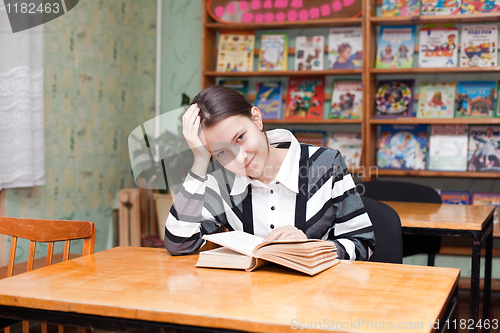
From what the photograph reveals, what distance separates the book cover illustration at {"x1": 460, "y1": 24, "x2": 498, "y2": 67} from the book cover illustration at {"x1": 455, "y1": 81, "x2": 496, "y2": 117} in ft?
0.45

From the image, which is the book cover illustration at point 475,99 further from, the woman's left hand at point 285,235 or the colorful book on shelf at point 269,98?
the woman's left hand at point 285,235

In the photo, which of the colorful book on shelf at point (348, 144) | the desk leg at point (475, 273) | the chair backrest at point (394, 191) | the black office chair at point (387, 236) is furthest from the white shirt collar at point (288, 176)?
the colorful book on shelf at point (348, 144)

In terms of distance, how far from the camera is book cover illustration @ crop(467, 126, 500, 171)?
125 inches

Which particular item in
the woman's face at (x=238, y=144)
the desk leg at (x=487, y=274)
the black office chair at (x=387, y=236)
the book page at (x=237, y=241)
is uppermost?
the woman's face at (x=238, y=144)

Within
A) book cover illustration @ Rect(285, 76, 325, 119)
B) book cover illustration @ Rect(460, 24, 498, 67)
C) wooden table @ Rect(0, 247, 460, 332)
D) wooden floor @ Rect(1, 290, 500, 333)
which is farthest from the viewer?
book cover illustration @ Rect(285, 76, 325, 119)

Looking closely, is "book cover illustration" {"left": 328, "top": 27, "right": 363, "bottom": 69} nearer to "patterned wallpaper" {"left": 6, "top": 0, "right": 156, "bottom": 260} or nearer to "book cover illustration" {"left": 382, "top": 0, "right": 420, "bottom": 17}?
"book cover illustration" {"left": 382, "top": 0, "right": 420, "bottom": 17}

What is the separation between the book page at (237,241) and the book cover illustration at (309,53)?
2.47m

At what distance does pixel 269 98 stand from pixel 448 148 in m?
1.29

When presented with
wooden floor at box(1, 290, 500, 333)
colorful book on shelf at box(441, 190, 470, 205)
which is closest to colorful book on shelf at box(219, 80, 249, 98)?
colorful book on shelf at box(441, 190, 470, 205)

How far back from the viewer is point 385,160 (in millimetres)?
3348

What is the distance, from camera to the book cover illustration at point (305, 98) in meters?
3.52

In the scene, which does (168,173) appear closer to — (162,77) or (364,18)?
(364,18)

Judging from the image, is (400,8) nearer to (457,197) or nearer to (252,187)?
(457,197)

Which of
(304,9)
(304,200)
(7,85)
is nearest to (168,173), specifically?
(304,200)
